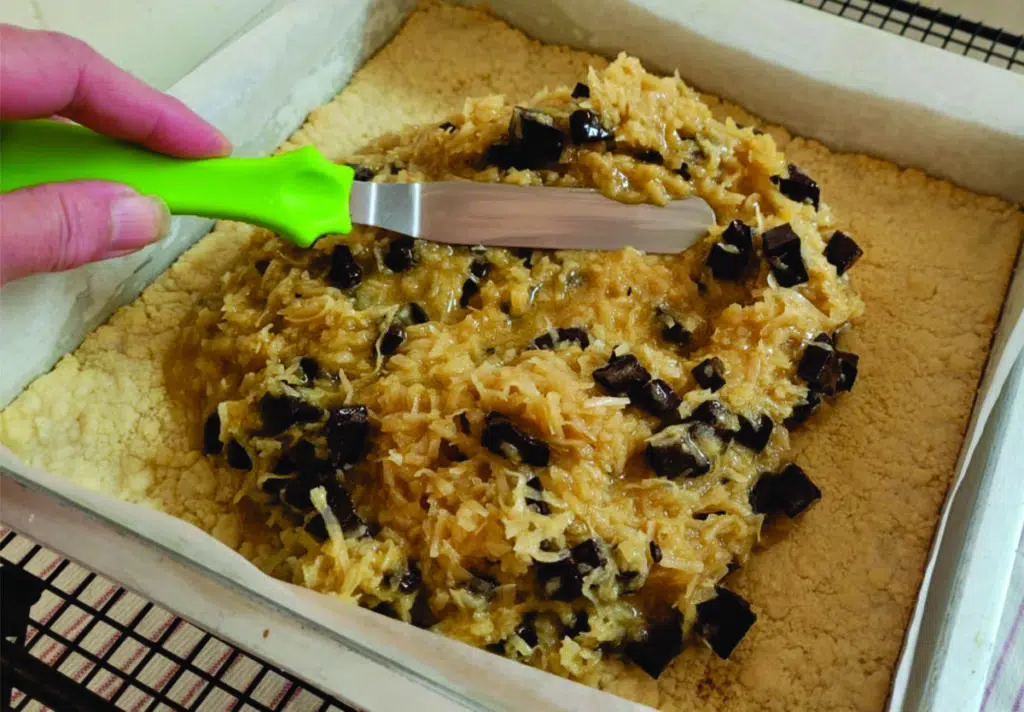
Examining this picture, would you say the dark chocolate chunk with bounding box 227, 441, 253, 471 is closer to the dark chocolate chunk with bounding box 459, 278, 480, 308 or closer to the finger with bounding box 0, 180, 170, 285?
the finger with bounding box 0, 180, 170, 285

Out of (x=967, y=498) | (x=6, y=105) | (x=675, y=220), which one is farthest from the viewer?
(x=675, y=220)

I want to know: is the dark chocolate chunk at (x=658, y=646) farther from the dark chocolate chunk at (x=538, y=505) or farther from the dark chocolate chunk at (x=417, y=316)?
the dark chocolate chunk at (x=417, y=316)

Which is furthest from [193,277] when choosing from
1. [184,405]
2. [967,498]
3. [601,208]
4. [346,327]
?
[967,498]

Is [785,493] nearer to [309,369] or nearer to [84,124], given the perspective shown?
[309,369]

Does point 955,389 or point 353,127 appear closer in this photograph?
point 955,389

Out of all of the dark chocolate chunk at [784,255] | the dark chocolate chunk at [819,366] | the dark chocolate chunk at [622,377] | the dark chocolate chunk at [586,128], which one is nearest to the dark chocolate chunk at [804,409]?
the dark chocolate chunk at [819,366]

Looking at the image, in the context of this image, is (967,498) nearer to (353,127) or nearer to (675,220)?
(675,220)

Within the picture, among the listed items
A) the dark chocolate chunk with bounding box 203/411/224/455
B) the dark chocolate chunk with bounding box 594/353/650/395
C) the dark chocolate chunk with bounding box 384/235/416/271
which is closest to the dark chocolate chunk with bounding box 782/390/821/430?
the dark chocolate chunk with bounding box 594/353/650/395
